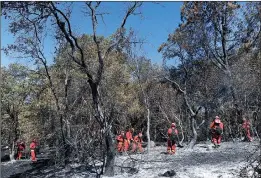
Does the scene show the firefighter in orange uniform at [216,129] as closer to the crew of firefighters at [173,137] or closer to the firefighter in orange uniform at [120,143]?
the crew of firefighters at [173,137]

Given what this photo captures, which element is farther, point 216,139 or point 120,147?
point 120,147

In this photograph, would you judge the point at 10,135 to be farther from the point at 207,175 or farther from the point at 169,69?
the point at 207,175

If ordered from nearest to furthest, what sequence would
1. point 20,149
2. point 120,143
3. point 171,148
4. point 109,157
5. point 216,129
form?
point 109,157 → point 216,129 → point 171,148 → point 120,143 → point 20,149

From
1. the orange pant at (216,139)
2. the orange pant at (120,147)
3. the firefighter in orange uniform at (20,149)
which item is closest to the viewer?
the orange pant at (216,139)

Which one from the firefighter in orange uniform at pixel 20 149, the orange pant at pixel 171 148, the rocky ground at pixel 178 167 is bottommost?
the rocky ground at pixel 178 167

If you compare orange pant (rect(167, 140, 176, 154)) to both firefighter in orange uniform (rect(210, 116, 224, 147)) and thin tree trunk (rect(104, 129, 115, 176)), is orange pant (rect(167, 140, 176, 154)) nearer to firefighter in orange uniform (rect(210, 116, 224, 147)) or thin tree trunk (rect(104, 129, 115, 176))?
firefighter in orange uniform (rect(210, 116, 224, 147))

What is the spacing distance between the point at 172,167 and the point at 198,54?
16.2m

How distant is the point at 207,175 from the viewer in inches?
538

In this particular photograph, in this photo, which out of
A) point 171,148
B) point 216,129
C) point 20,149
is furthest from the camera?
point 20,149

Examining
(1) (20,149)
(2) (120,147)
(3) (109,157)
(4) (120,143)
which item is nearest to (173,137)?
(4) (120,143)

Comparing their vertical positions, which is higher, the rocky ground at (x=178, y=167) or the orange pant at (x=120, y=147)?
the orange pant at (x=120, y=147)

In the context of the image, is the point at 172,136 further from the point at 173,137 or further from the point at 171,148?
the point at 171,148

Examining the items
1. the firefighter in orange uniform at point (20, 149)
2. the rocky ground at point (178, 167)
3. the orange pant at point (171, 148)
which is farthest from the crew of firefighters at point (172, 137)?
the firefighter in orange uniform at point (20, 149)

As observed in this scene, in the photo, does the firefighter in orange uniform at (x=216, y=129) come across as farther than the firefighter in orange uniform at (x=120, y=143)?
No
